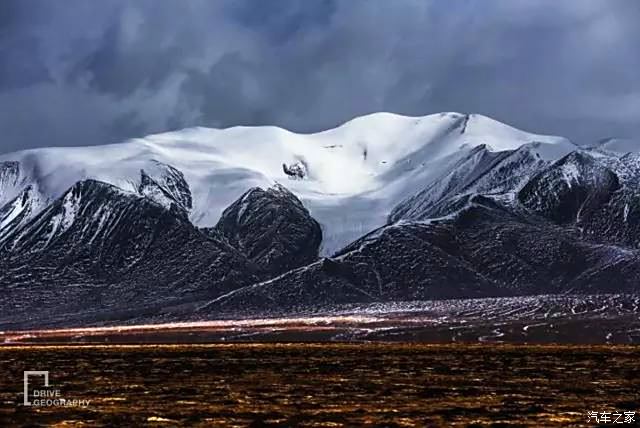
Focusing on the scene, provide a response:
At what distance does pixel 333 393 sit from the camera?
57719 mm

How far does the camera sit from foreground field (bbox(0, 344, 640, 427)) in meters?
44.8

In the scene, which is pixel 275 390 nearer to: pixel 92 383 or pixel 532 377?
pixel 92 383

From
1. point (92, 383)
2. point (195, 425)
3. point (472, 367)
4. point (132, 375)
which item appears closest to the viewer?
point (195, 425)

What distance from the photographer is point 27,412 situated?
155 ft

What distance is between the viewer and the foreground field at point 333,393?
44.8m

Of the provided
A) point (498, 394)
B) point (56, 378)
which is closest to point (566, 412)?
point (498, 394)

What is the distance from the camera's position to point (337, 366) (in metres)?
86.4

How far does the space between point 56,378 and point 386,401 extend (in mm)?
27812

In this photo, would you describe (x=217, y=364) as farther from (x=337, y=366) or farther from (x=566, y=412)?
(x=566, y=412)

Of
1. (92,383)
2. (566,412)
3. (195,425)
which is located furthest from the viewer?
(92,383)

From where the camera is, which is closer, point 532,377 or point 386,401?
point 386,401

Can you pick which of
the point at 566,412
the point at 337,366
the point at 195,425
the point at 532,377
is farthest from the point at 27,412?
the point at 337,366

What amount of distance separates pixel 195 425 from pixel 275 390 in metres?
17.8

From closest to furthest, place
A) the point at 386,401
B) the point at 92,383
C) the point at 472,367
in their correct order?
the point at 386,401, the point at 92,383, the point at 472,367
